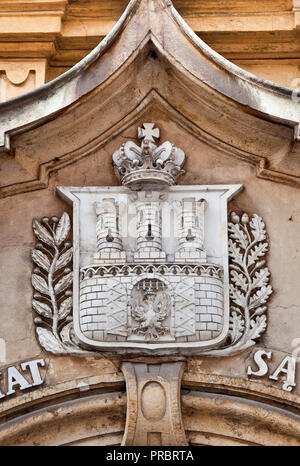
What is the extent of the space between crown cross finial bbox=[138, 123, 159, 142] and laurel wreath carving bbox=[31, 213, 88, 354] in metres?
0.76

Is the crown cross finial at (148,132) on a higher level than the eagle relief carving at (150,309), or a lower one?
higher

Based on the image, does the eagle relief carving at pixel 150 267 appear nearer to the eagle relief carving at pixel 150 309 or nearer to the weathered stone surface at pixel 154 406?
the eagle relief carving at pixel 150 309

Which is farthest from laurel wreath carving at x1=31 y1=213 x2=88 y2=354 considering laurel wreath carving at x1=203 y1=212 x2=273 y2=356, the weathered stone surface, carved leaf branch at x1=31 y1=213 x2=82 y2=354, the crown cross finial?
laurel wreath carving at x1=203 y1=212 x2=273 y2=356

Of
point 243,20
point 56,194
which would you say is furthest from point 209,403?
point 243,20

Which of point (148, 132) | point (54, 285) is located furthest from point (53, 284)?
point (148, 132)

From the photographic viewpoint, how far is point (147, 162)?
9.62 meters

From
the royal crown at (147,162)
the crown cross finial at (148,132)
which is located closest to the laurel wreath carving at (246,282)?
the royal crown at (147,162)

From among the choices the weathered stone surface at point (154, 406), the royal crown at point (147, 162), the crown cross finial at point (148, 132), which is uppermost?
the crown cross finial at point (148, 132)

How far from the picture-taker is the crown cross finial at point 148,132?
9.77 m

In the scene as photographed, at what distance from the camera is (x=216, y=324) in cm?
927

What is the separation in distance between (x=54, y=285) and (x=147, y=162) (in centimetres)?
104

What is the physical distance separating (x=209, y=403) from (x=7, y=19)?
148 inches

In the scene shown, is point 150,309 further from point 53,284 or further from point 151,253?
point 53,284

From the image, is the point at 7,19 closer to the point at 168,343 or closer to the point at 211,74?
the point at 211,74
